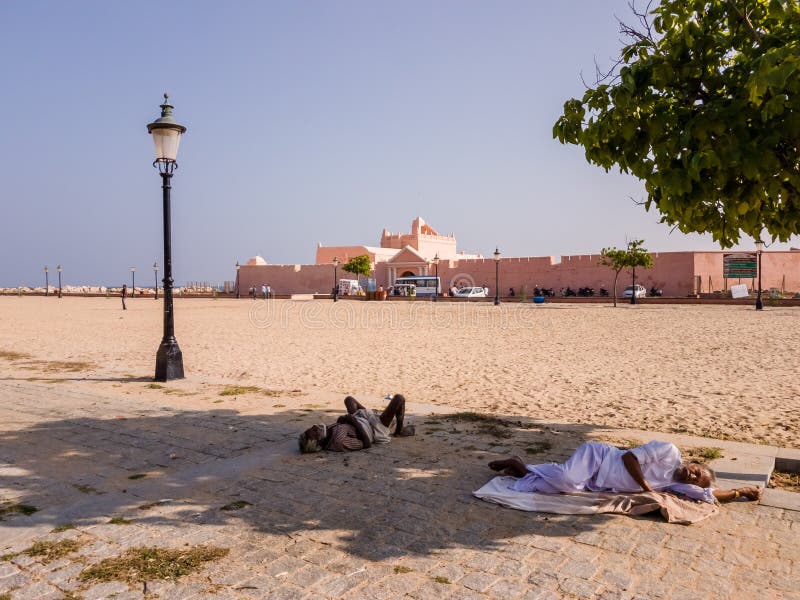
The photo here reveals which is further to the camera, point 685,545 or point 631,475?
point 631,475

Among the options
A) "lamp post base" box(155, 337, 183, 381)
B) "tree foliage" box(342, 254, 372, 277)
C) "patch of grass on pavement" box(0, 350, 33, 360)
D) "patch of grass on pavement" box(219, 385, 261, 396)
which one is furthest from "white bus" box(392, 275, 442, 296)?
"patch of grass on pavement" box(219, 385, 261, 396)

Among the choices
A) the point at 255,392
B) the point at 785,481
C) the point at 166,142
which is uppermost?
the point at 166,142

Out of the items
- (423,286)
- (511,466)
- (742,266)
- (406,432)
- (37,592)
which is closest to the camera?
(37,592)

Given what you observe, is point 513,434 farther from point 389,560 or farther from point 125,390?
point 125,390

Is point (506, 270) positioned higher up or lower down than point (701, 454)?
higher up

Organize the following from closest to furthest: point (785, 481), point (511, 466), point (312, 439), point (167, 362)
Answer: point (511, 466) < point (785, 481) < point (312, 439) < point (167, 362)

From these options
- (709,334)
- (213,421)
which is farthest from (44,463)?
(709,334)

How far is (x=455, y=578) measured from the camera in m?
2.99

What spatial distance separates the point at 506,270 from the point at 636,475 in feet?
147

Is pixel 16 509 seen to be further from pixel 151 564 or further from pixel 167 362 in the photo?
pixel 167 362

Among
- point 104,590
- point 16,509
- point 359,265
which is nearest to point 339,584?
point 104,590

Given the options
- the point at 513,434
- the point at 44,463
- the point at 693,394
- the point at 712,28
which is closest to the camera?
the point at 712,28

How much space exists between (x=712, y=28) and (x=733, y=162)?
4.35ft

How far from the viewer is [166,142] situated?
8.88 metres
